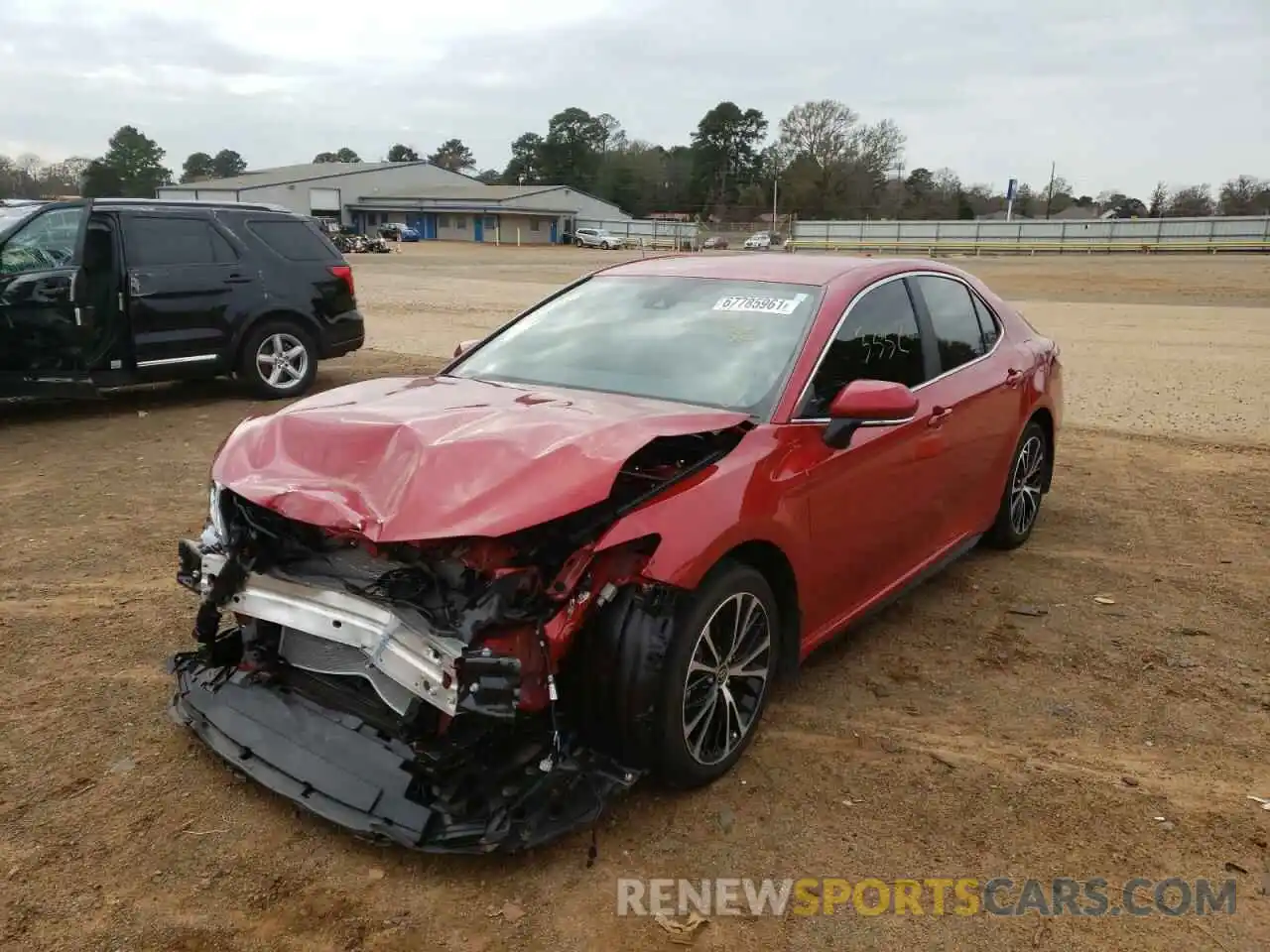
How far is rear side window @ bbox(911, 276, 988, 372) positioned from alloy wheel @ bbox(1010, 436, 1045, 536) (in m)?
0.82

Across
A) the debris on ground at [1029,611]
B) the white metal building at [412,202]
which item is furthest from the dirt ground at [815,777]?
the white metal building at [412,202]

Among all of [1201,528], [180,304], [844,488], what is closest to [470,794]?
[844,488]

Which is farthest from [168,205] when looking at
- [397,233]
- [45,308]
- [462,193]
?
[462,193]

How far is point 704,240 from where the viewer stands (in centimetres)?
7738

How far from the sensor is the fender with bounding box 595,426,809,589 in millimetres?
2953

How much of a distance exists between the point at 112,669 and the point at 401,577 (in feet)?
6.34

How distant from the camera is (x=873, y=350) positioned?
13.6 feet

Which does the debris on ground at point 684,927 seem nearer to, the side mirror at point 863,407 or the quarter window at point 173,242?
the side mirror at point 863,407

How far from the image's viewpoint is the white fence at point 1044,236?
5847 cm

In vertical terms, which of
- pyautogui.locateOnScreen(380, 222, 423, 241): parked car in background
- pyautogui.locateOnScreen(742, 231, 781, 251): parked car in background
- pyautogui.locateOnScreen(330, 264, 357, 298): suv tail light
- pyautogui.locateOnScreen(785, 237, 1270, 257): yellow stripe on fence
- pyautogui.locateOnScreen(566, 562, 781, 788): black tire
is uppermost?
pyautogui.locateOnScreen(380, 222, 423, 241): parked car in background

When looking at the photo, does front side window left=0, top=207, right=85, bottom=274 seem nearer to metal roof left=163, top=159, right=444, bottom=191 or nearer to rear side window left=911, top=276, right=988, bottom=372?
rear side window left=911, top=276, right=988, bottom=372

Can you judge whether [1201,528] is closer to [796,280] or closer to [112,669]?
[796,280]

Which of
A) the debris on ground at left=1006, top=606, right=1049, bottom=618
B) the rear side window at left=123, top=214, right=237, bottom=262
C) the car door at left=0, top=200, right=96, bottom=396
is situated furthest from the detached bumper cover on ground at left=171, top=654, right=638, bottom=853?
the rear side window at left=123, top=214, right=237, bottom=262

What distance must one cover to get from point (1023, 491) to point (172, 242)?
24.7ft
